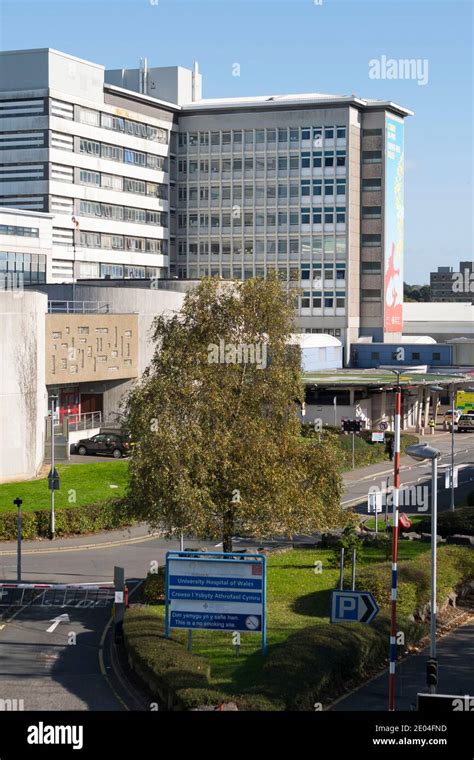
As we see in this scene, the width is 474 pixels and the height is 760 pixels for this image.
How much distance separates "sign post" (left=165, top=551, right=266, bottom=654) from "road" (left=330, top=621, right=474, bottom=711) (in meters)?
2.56

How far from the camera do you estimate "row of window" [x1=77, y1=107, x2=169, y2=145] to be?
339ft

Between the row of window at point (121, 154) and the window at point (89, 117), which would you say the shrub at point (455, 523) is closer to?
the row of window at point (121, 154)

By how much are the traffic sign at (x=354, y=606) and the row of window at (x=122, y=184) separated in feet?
268

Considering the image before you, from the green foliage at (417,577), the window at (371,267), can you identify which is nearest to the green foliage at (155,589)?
the green foliage at (417,577)

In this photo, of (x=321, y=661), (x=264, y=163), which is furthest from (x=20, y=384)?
(x=264, y=163)

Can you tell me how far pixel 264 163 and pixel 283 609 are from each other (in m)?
92.6

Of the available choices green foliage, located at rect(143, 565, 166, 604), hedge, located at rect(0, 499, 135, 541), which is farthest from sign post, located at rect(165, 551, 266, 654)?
hedge, located at rect(0, 499, 135, 541)

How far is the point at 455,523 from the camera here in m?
40.7

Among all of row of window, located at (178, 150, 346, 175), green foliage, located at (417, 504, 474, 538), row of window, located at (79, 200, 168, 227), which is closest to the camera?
green foliage, located at (417, 504, 474, 538)

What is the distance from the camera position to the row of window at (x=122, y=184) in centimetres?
10381

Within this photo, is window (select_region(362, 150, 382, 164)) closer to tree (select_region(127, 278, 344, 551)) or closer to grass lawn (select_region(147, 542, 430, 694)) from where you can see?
grass lawn (select_region(147, 542, 430, 694))

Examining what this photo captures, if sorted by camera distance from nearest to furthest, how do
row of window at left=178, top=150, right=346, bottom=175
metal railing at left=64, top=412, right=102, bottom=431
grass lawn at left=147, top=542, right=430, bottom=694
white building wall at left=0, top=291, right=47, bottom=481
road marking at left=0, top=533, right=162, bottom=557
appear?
grass lawn at left=147, top=542, right=430, bottom=694 < road marking at left=0, top=533, right=162, bottom=557 < white building wall at left=0, top=291, right=47, bottom=481 < metal railing at left=64, top=412, right=102, bottom=431 < row of window at left=178, top=150, right=346, bottom=175
